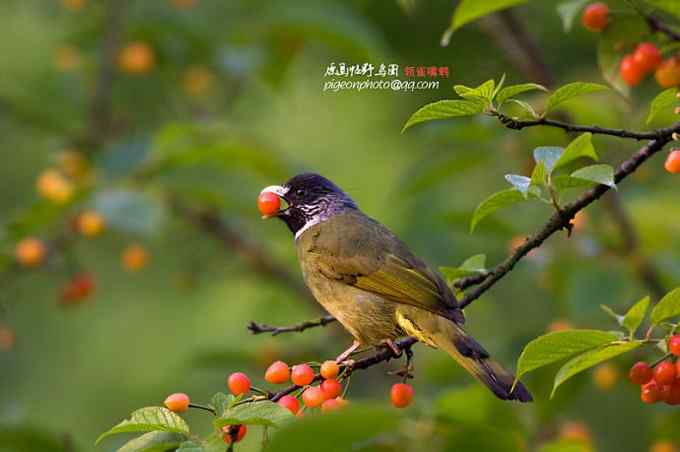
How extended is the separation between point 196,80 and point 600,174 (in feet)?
14.2

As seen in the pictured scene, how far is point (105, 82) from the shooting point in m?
5.73

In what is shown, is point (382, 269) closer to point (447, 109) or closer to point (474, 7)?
point (474, 7)

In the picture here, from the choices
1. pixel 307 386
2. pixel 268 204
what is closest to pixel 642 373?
pixel 307 386

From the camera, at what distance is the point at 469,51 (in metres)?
6.18

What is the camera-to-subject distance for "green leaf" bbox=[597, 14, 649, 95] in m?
3.24

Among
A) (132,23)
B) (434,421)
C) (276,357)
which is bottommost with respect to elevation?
(276,357)

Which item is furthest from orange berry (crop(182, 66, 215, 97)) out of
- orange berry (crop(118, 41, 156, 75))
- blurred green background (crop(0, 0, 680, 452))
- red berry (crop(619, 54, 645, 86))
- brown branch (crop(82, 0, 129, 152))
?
red berry (crop(619, 54, 645, 86))

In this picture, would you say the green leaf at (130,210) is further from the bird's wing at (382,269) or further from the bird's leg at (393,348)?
the bird's leg at (393,348)

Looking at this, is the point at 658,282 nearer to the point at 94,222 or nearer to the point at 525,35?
the point at 525,35

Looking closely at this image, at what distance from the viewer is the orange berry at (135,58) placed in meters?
6.16

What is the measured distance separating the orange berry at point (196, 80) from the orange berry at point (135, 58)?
28cm

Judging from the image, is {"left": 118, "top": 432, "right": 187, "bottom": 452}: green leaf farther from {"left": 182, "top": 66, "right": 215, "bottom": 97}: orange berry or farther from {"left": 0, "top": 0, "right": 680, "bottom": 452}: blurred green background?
{"left": 182, "top": 66, "right": 215, "bottom": 97}: orange berry

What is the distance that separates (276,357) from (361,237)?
191 centimetres

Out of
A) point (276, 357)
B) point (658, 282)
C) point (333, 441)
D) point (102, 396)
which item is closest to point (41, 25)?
point (102, 396)
